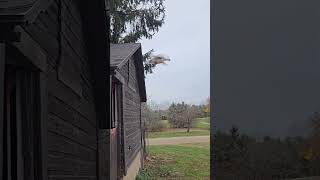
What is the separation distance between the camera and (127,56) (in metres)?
14.6

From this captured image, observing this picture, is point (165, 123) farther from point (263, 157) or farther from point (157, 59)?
point (263, 157)

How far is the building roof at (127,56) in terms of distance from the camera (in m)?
12.9

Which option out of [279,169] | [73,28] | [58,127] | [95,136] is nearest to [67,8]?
[73,28]

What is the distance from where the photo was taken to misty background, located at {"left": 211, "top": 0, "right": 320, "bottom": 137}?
1407 centimetres

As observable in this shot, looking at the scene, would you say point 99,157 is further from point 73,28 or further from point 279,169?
point 279,169

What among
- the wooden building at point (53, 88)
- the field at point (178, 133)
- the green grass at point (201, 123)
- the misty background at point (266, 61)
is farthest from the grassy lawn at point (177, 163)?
the green grass at point (201, 123)

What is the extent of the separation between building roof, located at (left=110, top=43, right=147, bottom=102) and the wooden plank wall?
4721 millimetres

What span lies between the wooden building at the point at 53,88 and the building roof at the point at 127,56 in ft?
14.9

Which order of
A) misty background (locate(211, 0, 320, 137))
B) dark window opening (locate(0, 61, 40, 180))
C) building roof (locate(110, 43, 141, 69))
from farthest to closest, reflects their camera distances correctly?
misty background (locate(211, 0, 320, 137)) < building roof (locate(110, 43, 141, 69)) < dark window opening (locate(0, 61, 40, 180))

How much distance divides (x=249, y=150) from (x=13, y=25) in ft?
38.8

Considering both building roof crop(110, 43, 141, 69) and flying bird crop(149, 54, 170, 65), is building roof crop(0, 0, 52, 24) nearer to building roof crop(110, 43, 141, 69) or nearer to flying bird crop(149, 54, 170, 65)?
building roof crop(110, 43, 141, 69)

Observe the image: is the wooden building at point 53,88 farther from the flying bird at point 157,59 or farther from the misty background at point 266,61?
the flying bird at point 157,59

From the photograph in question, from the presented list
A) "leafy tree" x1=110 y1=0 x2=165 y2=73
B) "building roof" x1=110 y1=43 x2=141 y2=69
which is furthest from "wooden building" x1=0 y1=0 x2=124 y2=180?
"leafy tree" x1=110 y1=0 x2=165 y2=73

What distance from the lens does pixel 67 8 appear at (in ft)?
18.0
